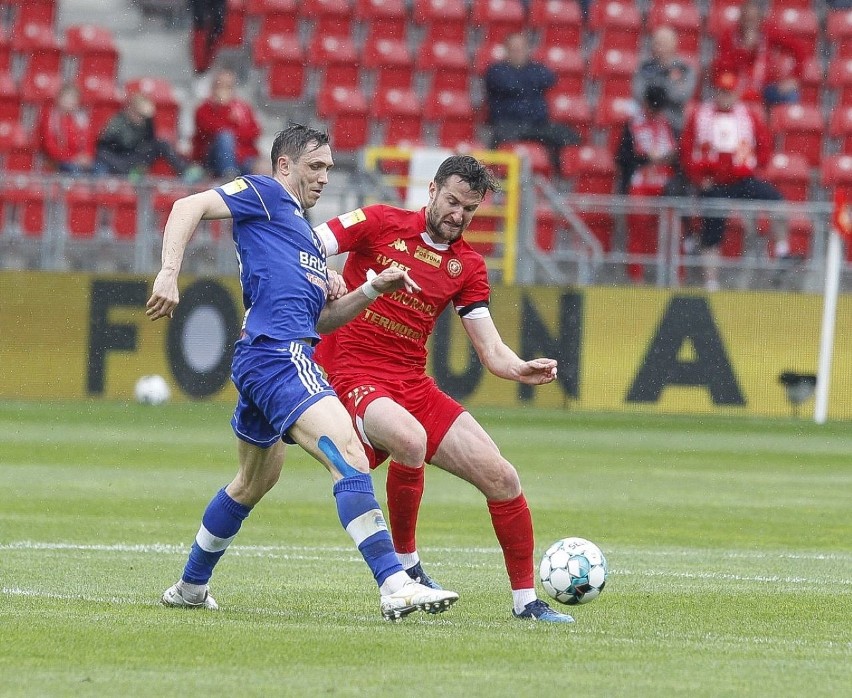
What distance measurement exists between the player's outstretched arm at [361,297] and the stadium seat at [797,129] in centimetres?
1656

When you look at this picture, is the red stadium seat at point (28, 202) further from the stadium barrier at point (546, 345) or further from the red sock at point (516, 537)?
the red sock at point (516, 537)

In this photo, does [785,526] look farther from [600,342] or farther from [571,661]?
[600,342]

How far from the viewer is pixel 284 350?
22.0 ft

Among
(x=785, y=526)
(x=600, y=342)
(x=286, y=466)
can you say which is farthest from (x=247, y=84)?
(x=785, y=526)

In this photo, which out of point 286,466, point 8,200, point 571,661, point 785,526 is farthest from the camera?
point 8,200

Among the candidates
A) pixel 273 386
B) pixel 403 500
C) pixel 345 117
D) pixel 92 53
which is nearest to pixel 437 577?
pixel 403 500

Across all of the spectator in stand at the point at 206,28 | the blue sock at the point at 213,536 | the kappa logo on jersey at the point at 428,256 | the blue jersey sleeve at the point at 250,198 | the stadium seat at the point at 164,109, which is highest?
the spectator in stand at the point at 206,28

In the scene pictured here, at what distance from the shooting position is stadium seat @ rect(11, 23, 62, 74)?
22.4 metres

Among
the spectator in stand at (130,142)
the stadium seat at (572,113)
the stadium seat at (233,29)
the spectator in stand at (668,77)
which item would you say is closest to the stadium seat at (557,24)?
the stadium seat at (572,113)

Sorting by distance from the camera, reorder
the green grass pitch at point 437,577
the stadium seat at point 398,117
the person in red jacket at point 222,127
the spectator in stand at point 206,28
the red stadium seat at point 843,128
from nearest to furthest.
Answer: the green grass pitch at point 437,577
the person in red jacket at point 222,127
the spectator in stand at point 206,28
the stadium seat at point 398,117
the red stadium seat at point 843,128

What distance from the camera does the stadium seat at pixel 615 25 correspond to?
23.7 metres

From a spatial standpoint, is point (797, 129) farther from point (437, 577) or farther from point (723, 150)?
point (437, 577)

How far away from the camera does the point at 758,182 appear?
66.6ft

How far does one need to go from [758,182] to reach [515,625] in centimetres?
1438
